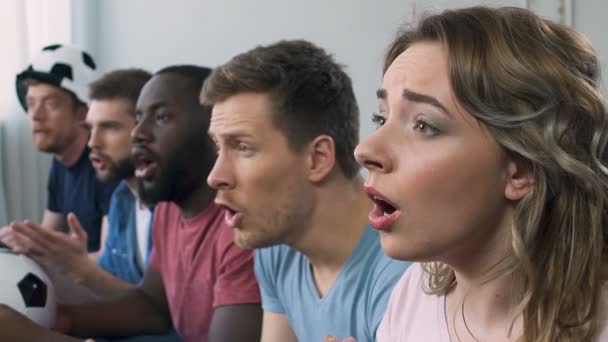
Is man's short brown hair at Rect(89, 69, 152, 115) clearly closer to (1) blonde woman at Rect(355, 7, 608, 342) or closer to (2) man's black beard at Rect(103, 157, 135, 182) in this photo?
(2) man's black beard at Rect(103, 157, 135, 182)

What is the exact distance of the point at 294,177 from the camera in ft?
4.48

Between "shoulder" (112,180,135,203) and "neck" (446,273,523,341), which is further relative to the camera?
"shoulder" (112,180,135,203)

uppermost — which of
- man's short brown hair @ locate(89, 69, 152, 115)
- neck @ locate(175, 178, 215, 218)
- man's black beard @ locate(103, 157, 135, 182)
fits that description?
man's short brown hair @ locate(89, 69, 152, 115)

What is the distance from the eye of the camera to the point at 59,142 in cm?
267

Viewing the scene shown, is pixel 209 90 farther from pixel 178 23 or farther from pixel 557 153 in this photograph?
pixel 178 23

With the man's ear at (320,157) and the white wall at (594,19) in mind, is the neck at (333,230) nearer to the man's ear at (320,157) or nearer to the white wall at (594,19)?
the man's ear at (320,157)

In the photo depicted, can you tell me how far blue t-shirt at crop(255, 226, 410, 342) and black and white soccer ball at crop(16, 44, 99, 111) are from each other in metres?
1.45

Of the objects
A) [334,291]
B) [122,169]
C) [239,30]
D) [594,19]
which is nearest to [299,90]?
[334,291]

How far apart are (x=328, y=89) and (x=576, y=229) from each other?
682mm

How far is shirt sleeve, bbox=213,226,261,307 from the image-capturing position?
1547mm

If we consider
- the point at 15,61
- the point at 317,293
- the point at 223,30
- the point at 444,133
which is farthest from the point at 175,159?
the point at 15,61

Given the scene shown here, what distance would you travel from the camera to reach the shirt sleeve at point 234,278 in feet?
5.08

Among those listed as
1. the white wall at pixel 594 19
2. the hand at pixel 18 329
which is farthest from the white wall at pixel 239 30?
the hand at pixel 18 329

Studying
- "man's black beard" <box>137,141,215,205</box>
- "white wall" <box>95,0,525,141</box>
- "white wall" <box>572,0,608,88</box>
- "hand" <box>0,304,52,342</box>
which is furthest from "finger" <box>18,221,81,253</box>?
"white wall" <box>572,0,608,88</box>
